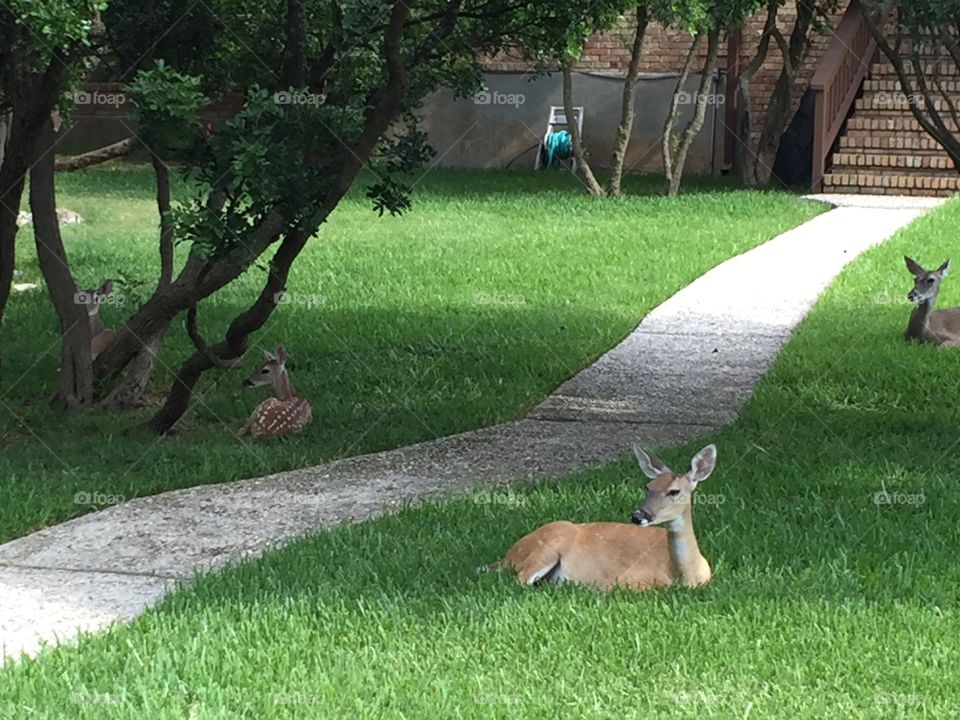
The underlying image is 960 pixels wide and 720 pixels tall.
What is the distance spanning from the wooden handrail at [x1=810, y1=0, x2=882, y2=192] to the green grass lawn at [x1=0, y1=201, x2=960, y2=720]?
14.3 m

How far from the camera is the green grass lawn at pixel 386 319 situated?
9.09 m

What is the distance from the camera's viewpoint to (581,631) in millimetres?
5781

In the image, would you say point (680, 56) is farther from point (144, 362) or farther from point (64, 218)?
point (144, 362)

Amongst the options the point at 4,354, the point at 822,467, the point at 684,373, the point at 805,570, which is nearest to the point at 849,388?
the point at 684,373

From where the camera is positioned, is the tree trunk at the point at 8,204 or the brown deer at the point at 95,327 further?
the brown deer at the point at 95,327

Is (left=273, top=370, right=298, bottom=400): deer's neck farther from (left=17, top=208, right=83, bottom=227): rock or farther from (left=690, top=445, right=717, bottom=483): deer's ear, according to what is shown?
(left=17, top=208, right=83, bottom=227): rock

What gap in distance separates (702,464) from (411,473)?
261 cm

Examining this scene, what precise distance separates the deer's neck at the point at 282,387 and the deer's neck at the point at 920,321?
4.74 m

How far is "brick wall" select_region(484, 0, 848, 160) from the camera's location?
25547mm

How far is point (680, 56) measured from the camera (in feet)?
88.0
